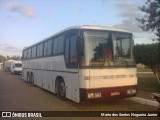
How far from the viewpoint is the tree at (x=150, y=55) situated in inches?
493

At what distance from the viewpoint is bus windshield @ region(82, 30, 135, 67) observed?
9.41 metres

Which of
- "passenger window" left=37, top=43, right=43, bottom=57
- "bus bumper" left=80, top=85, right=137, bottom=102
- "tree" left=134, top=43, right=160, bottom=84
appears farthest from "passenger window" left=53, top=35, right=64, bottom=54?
"tree" left=134, top=43, right=160, bottom=84

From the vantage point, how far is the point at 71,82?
10.2m

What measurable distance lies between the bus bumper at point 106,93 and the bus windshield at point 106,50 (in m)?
0.83

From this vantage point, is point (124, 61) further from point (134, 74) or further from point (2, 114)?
point (2, 114)

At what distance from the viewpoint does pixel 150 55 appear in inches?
513

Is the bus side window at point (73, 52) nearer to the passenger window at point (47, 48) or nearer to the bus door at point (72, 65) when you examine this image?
the bus door at point (72, 65)

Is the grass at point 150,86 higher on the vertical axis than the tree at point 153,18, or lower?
lower

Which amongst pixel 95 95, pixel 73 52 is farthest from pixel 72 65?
pixel 95 95

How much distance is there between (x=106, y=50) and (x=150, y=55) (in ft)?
13.7

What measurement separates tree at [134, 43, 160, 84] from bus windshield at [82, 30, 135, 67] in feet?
8.96

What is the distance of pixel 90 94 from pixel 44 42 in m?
6.37

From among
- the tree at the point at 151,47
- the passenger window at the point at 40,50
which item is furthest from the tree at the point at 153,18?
the passenger window at the point at 40,50

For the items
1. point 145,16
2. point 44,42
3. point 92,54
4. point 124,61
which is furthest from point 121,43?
point 44,42
